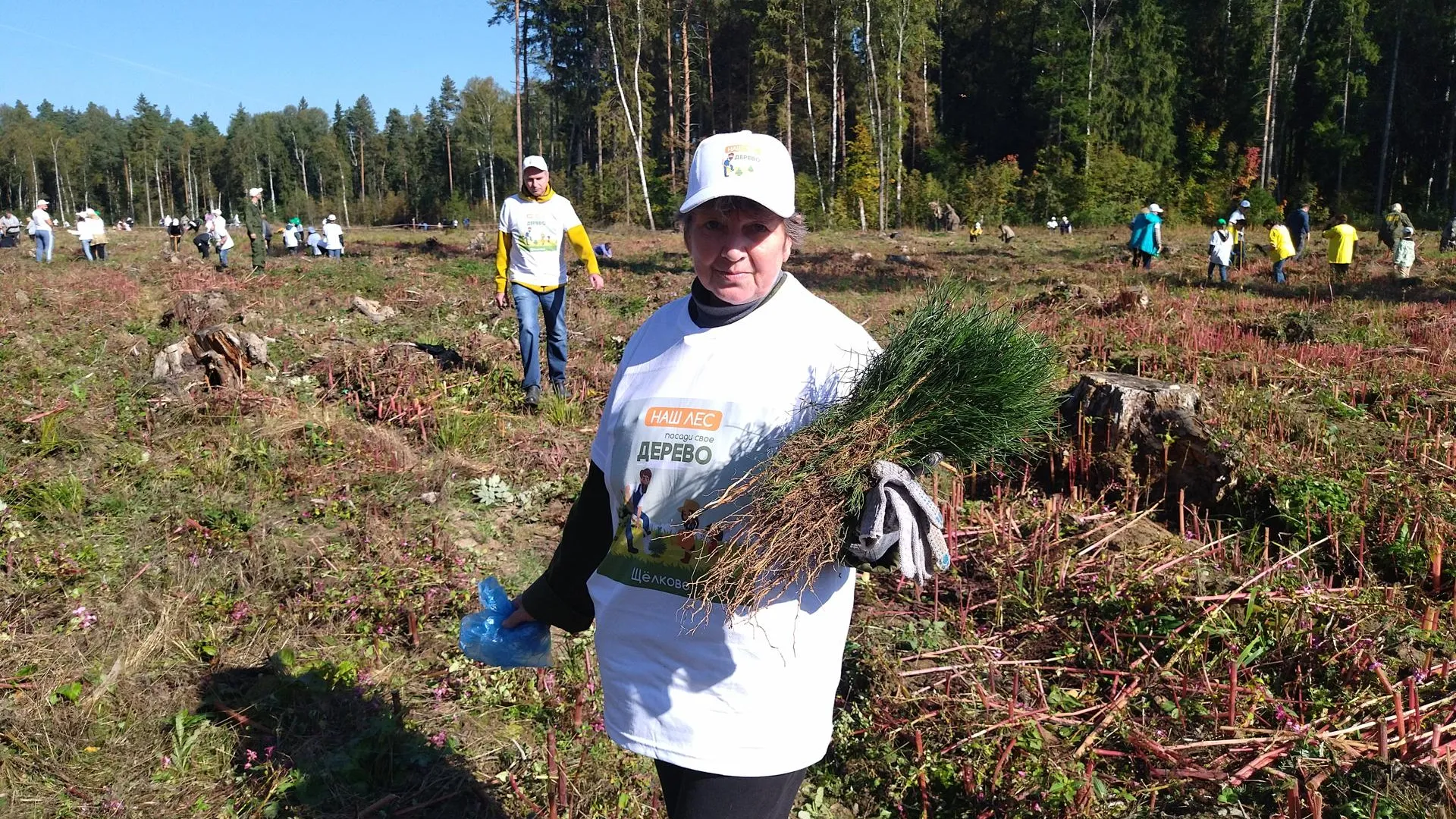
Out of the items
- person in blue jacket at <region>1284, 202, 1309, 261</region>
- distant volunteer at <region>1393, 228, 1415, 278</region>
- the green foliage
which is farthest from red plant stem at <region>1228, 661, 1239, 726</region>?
person in blue jacket at <region>1284, 202, 1309, 261</region>

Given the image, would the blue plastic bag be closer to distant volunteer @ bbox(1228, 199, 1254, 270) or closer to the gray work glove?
the gray work glove

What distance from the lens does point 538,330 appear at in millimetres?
6555

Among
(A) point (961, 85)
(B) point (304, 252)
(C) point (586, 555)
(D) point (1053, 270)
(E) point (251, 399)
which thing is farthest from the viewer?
(A) point (961, 85)

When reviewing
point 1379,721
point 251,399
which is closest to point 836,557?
point 1379,721

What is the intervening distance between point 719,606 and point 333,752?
7.17ft

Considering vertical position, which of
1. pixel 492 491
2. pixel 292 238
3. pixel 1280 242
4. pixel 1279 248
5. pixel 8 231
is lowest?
pixel 492 491

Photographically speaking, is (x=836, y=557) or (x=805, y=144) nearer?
(x=836, y=557)

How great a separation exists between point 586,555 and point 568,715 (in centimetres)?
152

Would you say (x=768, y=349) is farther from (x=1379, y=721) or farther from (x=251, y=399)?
(x=251, y=399)

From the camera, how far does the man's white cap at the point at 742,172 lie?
1.57m

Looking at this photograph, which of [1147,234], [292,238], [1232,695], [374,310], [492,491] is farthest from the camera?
[292,238]

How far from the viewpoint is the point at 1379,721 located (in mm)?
2840

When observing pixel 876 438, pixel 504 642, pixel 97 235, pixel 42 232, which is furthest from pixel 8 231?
pixel 876 438

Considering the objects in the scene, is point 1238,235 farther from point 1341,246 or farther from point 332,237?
point 332,237
